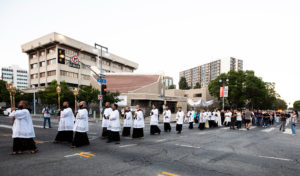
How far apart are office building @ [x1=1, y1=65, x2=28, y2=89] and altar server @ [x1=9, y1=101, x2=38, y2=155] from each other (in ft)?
530

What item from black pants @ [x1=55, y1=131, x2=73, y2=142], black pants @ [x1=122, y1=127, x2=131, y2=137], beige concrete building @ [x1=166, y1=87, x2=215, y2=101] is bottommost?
black pants @ [x1=122, y1=127, x2=131, y2=137]

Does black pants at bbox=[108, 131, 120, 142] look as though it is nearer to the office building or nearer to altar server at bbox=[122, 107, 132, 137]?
altar server at bbox=[122, 107, 132, 137]

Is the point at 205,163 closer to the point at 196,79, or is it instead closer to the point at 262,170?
the point at 262,170

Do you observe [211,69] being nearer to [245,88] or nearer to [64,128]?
[245,88]

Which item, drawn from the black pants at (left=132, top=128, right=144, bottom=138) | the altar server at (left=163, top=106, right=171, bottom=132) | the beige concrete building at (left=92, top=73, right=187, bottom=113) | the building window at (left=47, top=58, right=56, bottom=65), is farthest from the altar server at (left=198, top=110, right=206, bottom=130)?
the building window at (left=47, top=58, right=56, bottom=65)

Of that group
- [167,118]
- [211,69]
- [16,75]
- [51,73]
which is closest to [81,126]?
[167,118]

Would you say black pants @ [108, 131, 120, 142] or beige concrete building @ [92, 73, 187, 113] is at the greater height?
beige concrete building @ [92, 73, 187, 113]

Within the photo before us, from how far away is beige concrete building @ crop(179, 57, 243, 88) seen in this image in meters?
124

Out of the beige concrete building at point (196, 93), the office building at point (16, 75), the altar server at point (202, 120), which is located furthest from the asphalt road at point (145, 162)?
the office building at point (16, 75)

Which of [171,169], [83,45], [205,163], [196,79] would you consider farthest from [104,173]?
[196,79]

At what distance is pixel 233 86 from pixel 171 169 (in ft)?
149

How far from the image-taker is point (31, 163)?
540 centimetres

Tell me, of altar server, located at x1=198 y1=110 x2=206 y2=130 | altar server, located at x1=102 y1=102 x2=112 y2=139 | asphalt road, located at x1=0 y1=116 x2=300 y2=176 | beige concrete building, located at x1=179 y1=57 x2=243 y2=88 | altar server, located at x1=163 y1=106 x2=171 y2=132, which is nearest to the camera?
asphalt road, located at x1=0 y1=116 x2=300 y2=176

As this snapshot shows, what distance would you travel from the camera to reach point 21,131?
639 cm
